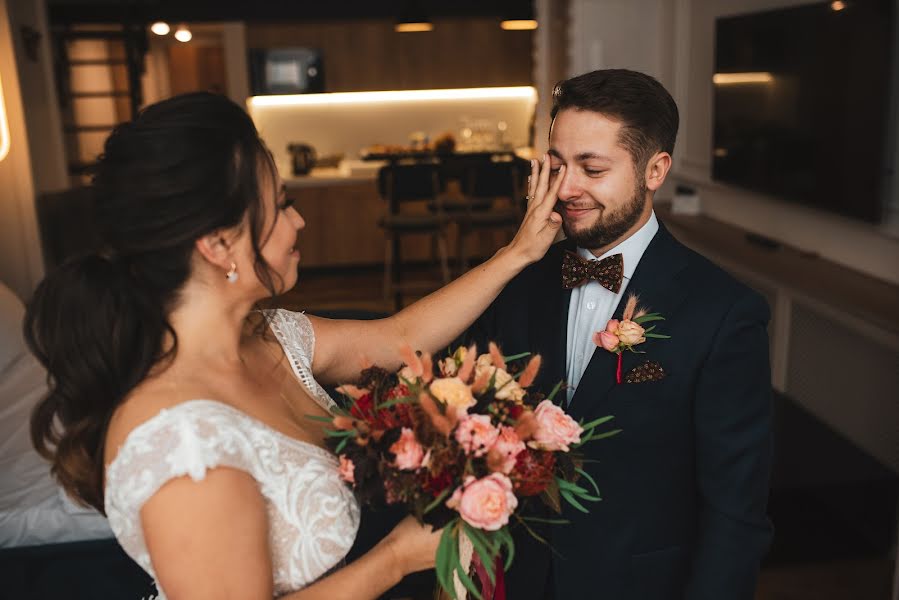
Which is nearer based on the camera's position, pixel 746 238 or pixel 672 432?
pixel 672 432

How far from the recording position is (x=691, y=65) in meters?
5.70

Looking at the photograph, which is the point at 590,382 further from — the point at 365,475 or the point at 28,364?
the point at 28,364

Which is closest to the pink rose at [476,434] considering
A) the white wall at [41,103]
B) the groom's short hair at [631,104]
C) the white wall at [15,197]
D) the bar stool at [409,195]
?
the groom's short hair at [631,104]

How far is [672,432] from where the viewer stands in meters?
1.65

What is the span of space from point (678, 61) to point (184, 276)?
508cm

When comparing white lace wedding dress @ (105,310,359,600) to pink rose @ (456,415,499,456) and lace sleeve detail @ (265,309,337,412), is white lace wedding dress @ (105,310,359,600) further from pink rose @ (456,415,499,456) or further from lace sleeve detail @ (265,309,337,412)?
pink rose @ (456,415,499,456)

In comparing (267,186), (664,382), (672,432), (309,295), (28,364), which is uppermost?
(267,186)

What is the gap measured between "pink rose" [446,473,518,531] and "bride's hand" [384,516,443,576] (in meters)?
0.18

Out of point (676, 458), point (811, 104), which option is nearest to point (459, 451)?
point (676, 458)

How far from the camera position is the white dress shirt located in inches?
70.6

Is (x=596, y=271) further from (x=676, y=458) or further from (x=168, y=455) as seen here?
(x=168, y=455)

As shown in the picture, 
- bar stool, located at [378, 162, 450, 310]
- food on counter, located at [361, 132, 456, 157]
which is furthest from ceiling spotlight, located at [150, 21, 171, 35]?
bar stool, located at [378, 162, 450, 310]

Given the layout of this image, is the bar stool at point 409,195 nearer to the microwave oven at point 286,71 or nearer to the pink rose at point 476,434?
the microwave oven at point 286,71

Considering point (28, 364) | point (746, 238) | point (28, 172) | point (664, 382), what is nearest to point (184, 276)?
point (664, 382)
